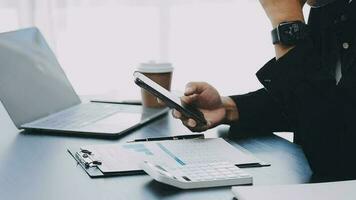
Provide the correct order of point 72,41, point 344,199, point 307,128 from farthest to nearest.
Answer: point 72,41 → point 307,128 → point 344,199

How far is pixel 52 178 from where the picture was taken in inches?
32.2

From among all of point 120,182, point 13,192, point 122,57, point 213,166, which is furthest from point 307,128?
point 122,57

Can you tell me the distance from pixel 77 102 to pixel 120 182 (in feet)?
1.99

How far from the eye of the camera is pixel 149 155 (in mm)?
910

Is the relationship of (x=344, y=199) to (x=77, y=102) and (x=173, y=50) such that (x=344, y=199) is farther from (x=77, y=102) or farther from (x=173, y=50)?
(x=173, y=50)

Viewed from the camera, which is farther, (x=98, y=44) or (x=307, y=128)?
(x=98, y=44)

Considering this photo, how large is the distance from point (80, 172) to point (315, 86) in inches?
17.1

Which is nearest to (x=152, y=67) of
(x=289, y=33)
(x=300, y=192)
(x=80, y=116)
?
(x=80, y=116)

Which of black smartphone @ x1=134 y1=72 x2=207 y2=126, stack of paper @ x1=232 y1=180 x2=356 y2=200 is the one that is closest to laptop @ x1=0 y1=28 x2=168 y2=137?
black smartphone @ x1=134 y1=72 x2=207 y2=126

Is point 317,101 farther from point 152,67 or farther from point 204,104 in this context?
point 152,67

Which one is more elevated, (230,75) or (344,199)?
(344,199)

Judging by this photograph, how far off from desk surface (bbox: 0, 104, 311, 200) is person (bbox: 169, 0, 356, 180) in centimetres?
4

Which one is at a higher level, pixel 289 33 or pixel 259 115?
pixel 289 33

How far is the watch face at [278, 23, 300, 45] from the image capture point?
3.27 ft
